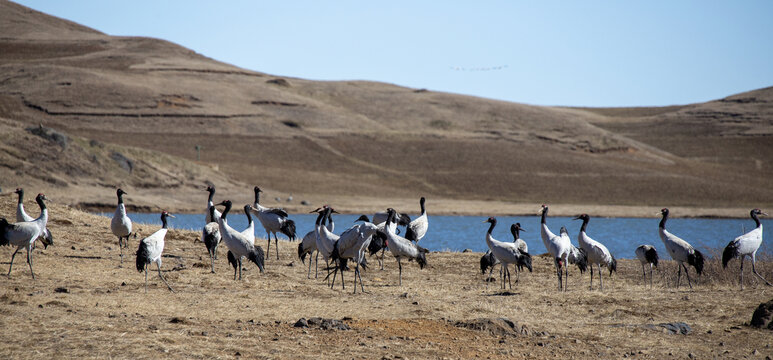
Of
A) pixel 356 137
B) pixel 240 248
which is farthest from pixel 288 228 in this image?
pixel 356 137

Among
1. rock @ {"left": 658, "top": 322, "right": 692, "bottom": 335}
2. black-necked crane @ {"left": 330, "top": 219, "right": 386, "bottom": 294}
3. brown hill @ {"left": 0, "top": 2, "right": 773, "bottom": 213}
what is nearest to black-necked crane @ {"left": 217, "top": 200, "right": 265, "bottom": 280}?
black-necked crane @ {"left": 330, "top": 219, "right": 386, "bottom": 294}

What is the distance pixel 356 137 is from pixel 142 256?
260 ft

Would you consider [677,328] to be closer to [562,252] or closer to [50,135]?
[562,252]

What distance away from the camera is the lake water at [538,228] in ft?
119

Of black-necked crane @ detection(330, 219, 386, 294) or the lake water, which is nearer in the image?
black-necked crane @ detection(330, 219, 386, 294)

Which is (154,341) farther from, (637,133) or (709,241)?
(637,133)

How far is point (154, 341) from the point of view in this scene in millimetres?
9461

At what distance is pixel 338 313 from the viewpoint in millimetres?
12492

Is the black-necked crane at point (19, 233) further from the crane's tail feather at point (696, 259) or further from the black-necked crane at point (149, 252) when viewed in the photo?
the crane's tail feather at point (696, 259)

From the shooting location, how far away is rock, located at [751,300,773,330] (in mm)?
12094

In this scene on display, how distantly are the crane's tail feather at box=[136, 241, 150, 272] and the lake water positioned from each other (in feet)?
62.5

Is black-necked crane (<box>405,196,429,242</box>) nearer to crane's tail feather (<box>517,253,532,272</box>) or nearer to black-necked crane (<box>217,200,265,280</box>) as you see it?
crane's tail feather (<box>517,253,532,272</box>)

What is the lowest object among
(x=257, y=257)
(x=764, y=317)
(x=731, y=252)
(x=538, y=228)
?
(x=538, y=228)

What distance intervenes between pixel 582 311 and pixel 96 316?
320 inches
